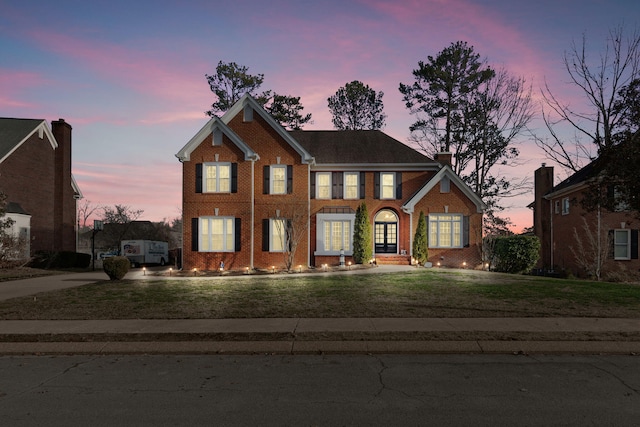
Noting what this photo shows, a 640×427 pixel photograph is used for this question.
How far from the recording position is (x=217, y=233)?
2436cm

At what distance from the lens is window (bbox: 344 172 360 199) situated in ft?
88.2

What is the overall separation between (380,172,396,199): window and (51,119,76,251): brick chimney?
22.7 metres

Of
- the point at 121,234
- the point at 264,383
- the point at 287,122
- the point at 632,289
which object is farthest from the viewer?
the point at 121,234

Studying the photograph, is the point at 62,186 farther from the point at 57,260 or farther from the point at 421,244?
the point at 421,244

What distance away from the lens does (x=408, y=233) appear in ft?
87.1

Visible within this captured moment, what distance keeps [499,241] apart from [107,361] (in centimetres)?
2095

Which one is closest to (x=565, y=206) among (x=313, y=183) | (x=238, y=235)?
(x=313, y=183)

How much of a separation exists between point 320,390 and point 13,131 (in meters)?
32.2

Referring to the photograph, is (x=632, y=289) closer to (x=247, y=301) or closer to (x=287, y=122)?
(x=247, y=301)

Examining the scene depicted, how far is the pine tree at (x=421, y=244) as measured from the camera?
24.9 metres

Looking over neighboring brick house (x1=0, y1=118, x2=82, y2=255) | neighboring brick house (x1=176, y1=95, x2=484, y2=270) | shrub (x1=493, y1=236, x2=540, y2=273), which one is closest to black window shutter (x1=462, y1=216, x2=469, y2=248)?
neighboring brick house (x1=176, y1=95, x2=484, y2=270)

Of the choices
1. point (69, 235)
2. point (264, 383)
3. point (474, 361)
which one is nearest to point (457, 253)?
point (474, 361)

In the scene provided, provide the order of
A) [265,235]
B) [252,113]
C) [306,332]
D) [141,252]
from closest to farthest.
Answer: [306,332]
[265,235]
[252,113]
[141,252]

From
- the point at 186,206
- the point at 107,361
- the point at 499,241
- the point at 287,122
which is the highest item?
the point at 287,122
